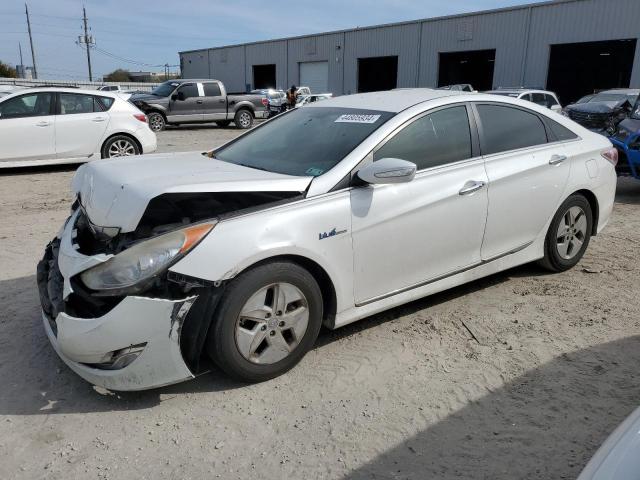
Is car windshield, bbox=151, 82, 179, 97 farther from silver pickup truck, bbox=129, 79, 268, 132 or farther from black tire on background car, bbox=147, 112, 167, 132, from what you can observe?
black tire on background car, bbox=147, 112, 167, 132

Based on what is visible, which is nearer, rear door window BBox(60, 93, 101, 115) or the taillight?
the taillight

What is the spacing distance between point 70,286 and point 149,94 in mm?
19876

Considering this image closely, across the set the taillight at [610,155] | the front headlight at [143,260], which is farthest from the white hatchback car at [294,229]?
the taillight at [610,155]

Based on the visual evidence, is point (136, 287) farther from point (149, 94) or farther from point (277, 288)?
point (149, 94)

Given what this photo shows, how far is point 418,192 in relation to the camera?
11.8ft

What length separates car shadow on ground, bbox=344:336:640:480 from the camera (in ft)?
8.20

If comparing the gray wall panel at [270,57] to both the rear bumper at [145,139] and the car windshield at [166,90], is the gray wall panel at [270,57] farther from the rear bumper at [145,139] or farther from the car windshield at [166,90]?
A: the rear bumper at [145,139]

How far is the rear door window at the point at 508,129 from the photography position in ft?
13.6

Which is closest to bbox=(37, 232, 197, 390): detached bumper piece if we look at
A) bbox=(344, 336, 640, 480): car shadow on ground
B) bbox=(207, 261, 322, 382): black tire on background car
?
bbox=(207, 261, 322, 382): black tire on background car

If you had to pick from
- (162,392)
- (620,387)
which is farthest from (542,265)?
(162,392)

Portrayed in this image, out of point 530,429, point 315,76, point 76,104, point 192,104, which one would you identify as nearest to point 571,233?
point 530,429

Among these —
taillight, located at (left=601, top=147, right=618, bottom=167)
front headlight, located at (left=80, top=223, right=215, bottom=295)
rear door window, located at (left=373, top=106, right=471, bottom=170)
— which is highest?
rear door window, located at (left=373, top=106, right=471, bottom=170)

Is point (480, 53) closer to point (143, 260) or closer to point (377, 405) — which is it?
point (377, 405)

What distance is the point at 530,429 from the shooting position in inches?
109
